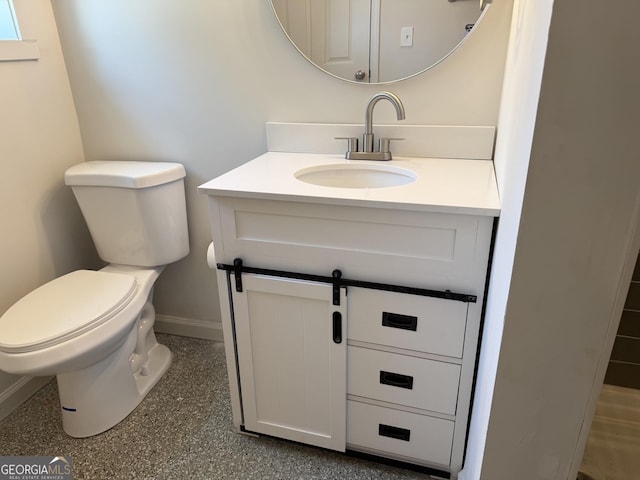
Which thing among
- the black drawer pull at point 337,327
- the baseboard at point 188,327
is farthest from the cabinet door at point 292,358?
the baseboard at point 188,327

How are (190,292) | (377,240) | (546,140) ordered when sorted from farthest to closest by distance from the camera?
(190,292)
(377,240)
(546,140)

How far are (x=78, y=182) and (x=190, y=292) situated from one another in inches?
25.0

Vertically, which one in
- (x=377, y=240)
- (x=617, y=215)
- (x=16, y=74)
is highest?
(x=16, y=74)

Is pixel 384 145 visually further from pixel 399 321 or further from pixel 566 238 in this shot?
pixel 566 238

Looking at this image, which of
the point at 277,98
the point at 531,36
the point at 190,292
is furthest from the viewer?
the point at 190,292

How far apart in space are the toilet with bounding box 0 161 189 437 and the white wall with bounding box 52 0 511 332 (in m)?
0.14

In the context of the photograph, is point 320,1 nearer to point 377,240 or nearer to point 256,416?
point 377,240

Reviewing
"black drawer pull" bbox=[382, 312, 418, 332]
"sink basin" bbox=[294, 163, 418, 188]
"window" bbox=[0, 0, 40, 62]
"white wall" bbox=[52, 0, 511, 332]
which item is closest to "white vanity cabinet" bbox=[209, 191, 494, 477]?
"black drawer pull" bbox=[382, 312, 418, 332]

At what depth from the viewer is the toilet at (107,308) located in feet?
4.25

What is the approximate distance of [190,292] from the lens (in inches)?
77.2

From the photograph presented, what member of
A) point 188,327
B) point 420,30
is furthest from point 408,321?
point 188,327

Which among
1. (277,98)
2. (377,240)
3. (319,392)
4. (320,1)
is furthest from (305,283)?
(320,1)

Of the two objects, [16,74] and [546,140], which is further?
[16,74]

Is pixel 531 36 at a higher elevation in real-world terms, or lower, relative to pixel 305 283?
higher
